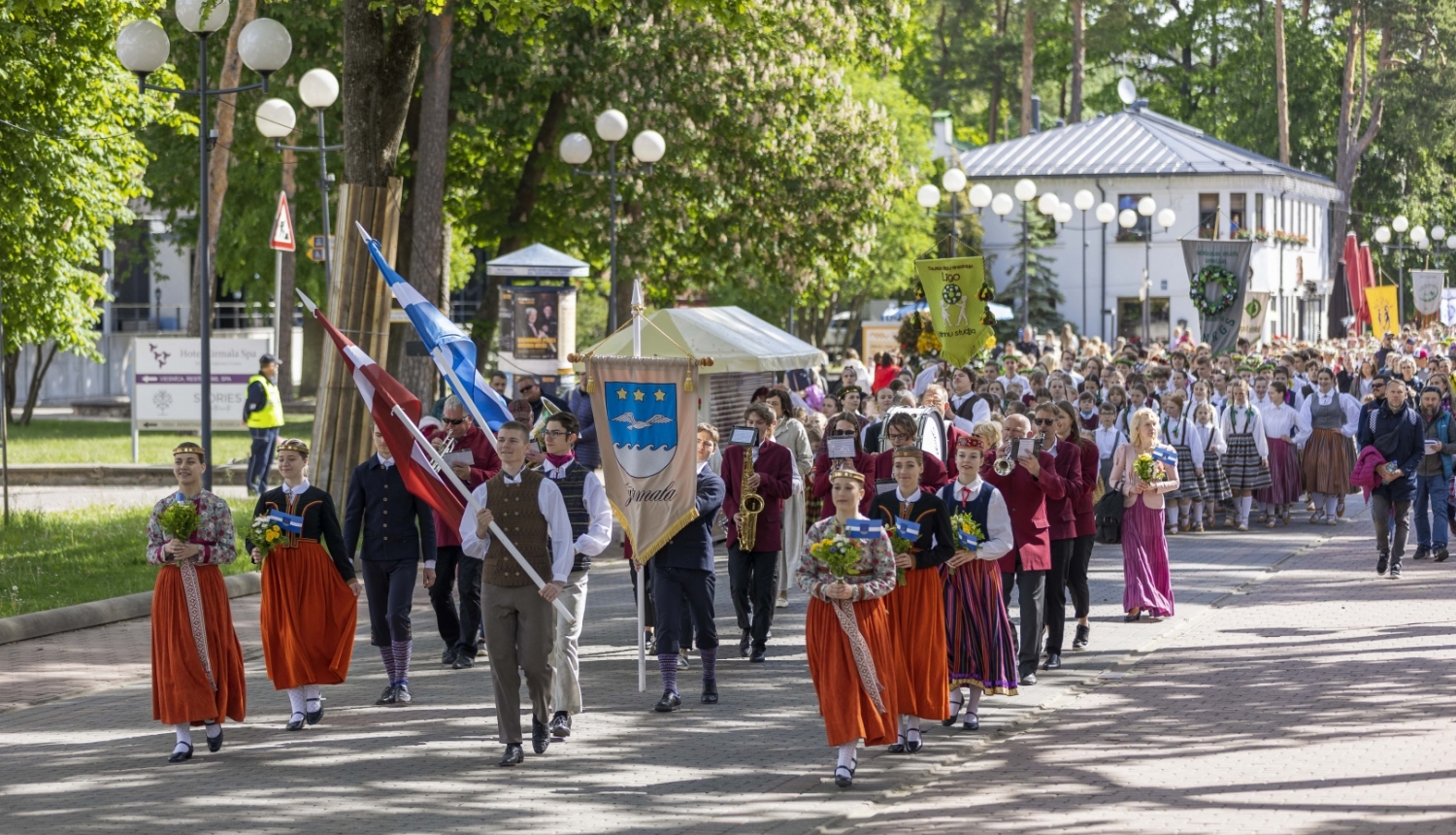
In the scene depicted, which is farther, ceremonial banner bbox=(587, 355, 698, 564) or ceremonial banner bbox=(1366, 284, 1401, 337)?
ceremonial banner bbox=(1366, 284, 1401, 337)

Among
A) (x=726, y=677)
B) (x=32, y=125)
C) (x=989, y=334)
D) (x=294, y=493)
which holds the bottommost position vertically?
(x=726, y=677)

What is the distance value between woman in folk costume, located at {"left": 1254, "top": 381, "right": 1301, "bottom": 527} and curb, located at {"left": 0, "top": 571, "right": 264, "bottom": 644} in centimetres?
1265

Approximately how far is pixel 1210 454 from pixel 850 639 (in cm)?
1341

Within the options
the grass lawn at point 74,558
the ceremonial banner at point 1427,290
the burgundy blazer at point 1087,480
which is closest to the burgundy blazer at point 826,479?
the burgundy blazer at point 1087,480

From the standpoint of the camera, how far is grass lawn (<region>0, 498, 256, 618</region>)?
15297 millimetres

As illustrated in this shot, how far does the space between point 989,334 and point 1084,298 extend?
138 ft

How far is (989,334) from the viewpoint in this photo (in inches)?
848

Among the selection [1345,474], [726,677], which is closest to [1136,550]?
[726,677]

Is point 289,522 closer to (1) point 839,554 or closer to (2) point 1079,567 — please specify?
(1) point 839,554

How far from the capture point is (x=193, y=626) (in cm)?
978

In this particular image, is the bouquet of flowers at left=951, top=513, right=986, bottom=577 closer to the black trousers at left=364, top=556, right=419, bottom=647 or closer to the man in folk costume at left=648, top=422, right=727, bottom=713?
the man in folk costume at left=648, top=422, right=727, bottom=713

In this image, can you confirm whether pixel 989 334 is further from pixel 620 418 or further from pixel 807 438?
pixel 620 418

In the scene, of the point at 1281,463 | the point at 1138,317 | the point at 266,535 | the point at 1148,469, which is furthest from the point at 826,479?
the point at 1138,317

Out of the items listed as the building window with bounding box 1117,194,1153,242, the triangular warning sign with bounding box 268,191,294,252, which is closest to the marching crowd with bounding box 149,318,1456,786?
the triangular warning sign with bounding box 268,191,294,252
